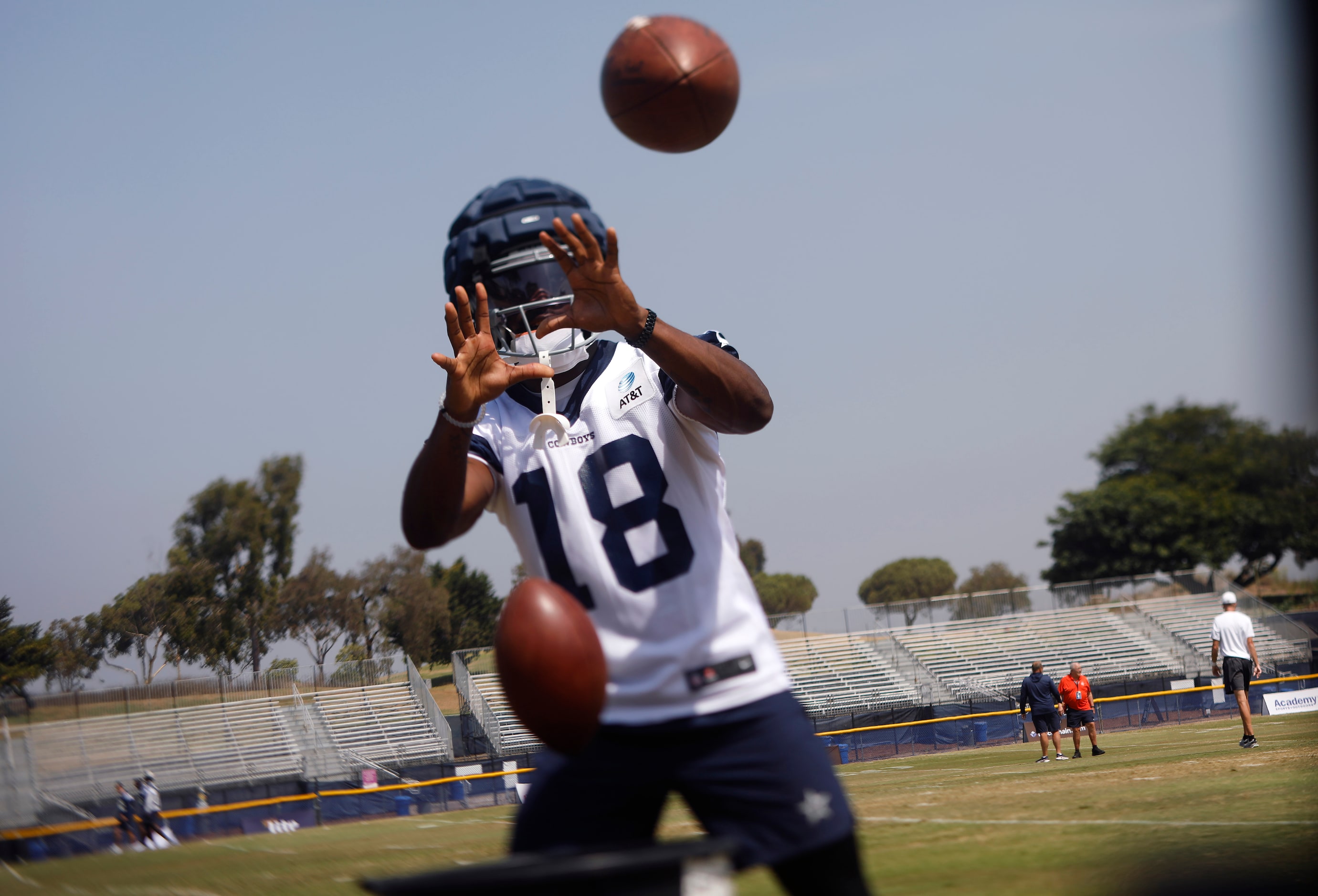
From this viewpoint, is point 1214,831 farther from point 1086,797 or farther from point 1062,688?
point 1062,688

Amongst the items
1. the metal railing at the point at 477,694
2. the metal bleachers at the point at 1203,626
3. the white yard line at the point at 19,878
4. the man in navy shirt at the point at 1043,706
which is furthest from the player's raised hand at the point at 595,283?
the metal bleachers at the point at 1203,626

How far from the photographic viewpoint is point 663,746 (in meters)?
2.90

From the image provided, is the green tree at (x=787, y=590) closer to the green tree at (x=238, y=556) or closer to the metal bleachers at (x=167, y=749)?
the green tree at (x=238, y=556)

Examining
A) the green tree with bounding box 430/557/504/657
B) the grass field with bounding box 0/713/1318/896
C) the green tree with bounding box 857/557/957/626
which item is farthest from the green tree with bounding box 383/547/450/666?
the green tree with bounding box 857/557/957/626

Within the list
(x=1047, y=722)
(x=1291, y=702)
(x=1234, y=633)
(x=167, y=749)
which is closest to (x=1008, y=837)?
(x=1234, y=633)

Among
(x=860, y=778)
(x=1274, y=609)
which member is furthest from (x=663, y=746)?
(x=1274, y=609)

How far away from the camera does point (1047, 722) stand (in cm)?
1750

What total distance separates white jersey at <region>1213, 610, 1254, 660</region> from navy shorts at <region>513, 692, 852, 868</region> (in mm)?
13600

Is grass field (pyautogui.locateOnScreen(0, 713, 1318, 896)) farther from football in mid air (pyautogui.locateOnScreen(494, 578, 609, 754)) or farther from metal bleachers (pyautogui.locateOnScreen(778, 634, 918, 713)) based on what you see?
metal bleachers (pyautogui.locateOnScreen(778, 634, 918, 713))

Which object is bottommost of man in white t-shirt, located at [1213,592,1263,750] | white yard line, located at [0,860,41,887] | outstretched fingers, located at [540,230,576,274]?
white yard line, located at [0,860,41,887]

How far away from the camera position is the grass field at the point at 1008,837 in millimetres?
5922

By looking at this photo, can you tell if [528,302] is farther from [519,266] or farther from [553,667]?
[553,667]

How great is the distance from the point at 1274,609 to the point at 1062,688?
21.4 m

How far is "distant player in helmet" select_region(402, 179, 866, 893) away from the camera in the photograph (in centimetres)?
282
